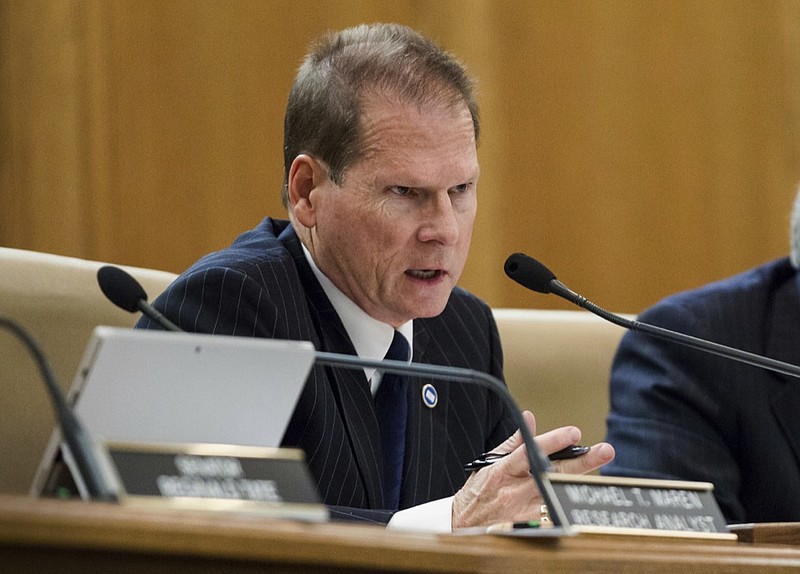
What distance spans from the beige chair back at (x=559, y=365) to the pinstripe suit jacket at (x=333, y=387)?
35 centimetres

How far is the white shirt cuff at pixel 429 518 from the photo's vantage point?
161 centimetres

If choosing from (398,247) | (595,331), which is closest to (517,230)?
(595,331)

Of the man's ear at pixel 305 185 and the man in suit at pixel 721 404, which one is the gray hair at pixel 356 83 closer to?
the man's ear at pixel 305 185

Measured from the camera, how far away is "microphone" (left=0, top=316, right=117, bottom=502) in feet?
2.94

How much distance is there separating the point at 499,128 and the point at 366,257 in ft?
4.96

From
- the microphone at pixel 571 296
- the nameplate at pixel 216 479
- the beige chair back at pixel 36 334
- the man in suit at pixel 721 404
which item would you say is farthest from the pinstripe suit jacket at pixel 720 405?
the nameplate at pixel 216 479

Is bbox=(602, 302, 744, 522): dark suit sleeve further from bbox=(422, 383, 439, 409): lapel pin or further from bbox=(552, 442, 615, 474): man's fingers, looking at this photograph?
bbox=(552, 442, 615, 474): man's fingers

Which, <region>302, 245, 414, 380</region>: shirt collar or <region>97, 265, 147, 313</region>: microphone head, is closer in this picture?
<region>97, 265, 147, 313</region>: microphone head

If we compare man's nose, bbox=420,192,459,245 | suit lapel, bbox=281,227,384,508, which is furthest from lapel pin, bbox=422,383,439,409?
man's nose, bbox=420,192,459,245

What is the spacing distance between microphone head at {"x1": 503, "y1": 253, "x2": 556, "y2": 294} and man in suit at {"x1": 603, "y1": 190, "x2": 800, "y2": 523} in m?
0.86

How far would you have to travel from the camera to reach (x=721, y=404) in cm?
253

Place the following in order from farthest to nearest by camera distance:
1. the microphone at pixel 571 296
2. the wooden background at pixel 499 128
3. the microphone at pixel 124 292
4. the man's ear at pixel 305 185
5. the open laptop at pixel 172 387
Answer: the wooden background at pixel 499 128
the man's ear at pixel 305 185
the microphone at pixel 571 296
the microphone at pixel 124 292
the open laptop at pixel 172 387

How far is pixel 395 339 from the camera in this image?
6.83ft

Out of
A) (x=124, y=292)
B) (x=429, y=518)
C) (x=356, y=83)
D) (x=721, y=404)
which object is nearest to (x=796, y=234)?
(x=721, y=404)
